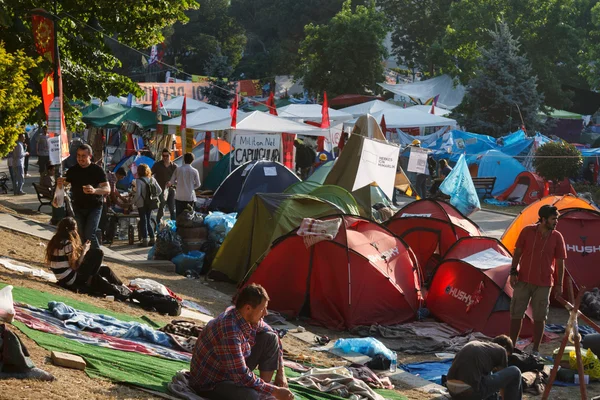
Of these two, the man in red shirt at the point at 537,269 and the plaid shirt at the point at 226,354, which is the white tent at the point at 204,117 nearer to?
the man in red shirt at the point at 537,269

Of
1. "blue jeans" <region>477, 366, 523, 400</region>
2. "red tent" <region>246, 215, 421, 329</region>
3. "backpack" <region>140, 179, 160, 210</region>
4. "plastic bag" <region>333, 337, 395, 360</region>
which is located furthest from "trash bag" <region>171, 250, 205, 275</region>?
"blue jeans" <region>477, 366, 523, 400</region>

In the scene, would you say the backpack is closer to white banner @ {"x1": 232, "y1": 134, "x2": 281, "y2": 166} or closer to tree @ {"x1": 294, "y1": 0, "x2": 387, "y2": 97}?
white banner @ {"x1": 232, "y1": 134, "x2": 281, "y2": 166}

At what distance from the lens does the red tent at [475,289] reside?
1128cm

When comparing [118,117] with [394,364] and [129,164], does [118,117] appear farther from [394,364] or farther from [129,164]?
[394,364]

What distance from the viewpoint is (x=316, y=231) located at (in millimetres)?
11945

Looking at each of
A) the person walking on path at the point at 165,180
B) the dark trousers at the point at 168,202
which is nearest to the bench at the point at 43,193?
the person walking on path at the point at 165,180

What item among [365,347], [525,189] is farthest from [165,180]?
[525,189]

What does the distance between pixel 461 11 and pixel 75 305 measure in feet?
136

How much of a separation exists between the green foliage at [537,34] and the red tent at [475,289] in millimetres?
33827

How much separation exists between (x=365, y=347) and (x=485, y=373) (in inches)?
95.9

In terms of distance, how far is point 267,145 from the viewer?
2217cm

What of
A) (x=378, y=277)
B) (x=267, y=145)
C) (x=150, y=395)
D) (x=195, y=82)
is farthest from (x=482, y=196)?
(x=195, y=82)

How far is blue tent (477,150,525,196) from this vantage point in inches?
1081

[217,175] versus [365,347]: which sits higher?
[217,175]
